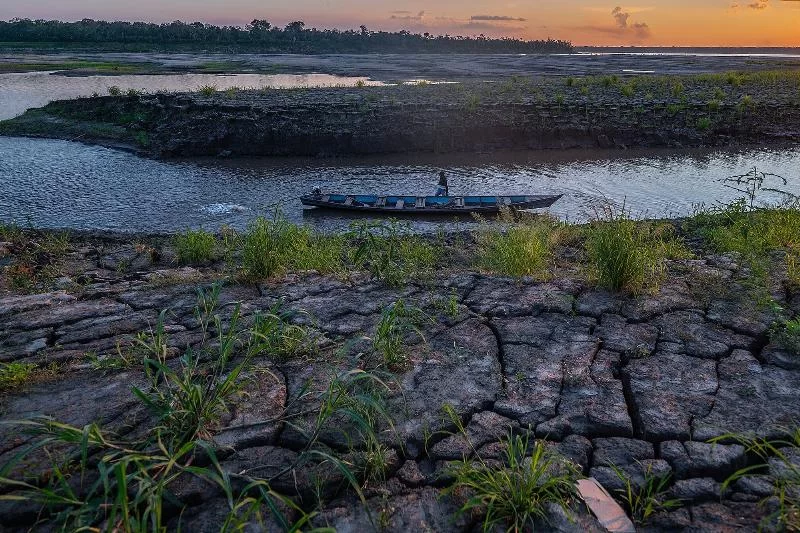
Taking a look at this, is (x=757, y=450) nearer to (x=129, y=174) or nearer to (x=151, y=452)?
(x=151, y=452)

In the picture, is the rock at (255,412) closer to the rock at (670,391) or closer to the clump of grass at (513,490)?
the clump of grass at (513,490)

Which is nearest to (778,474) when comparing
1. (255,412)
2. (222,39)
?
(255,412)

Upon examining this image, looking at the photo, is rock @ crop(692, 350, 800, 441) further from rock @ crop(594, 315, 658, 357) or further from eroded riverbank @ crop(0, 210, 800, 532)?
rock @ crop(594, 315, 658, 357)

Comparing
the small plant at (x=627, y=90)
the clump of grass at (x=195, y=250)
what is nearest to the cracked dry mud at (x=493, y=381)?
the clump of grass at (x=195, y=250)

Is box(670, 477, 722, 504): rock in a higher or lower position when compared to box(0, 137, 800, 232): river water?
higher

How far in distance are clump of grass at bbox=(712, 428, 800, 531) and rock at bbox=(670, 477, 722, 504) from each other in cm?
6

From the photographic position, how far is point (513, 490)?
254 centimetres

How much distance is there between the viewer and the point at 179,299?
5266 millimetres

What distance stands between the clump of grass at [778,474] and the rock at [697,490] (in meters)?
0.06

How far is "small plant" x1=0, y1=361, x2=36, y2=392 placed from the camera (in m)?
3.65

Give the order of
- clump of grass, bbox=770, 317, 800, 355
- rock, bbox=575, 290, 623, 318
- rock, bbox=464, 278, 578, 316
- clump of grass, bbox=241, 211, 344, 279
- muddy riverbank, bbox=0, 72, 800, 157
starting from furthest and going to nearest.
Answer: muddy riverbank, bbox=0, 72, 800, 157 < clump of grass, bbox=241, 211, 344, 279 < rock, bbox=464, 278, 578, 316 < rock, bbox=575, 290, 623, 318 < clump of grass, bbox=770, 317, 800, 355

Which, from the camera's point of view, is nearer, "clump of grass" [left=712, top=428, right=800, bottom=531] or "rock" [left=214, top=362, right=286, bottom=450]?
"clump of grass" [left=712, top=428, right=800, bottom=531]

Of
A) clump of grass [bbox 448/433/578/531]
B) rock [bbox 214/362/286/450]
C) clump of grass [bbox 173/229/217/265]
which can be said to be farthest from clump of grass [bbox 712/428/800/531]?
clump of grass [bbox 173/229/217/265]

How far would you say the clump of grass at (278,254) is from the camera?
5.68m
